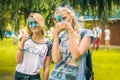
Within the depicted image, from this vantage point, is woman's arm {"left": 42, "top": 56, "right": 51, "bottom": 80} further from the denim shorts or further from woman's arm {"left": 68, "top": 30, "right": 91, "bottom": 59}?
woman's arm {"left": 68, "top": 30, "right": 91, "bottom": 59}

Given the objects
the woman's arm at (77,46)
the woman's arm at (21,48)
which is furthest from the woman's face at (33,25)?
the woman's arm at (77,46)

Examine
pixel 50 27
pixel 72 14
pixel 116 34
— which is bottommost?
pixel 116 34

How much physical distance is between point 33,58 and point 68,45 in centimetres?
74

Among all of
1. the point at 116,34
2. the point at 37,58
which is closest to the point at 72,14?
the point at 37,58

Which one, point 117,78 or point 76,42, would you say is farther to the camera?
point 117,78

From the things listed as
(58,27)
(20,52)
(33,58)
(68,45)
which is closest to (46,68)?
(33,58)

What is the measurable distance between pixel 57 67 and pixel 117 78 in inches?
354

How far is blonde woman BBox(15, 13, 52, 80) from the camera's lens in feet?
14.6

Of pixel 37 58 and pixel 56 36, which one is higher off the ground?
pixel 56 36

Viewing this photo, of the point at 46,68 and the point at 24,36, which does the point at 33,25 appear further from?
the point at 46,68

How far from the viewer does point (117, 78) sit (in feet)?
41.5

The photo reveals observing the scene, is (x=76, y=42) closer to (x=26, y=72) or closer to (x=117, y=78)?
(x=26, y=72)

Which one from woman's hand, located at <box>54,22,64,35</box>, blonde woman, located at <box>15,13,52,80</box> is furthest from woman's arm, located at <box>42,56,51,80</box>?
woman's hand, located at <box>54,22,64,35</box>

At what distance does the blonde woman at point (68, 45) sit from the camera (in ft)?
12.3
